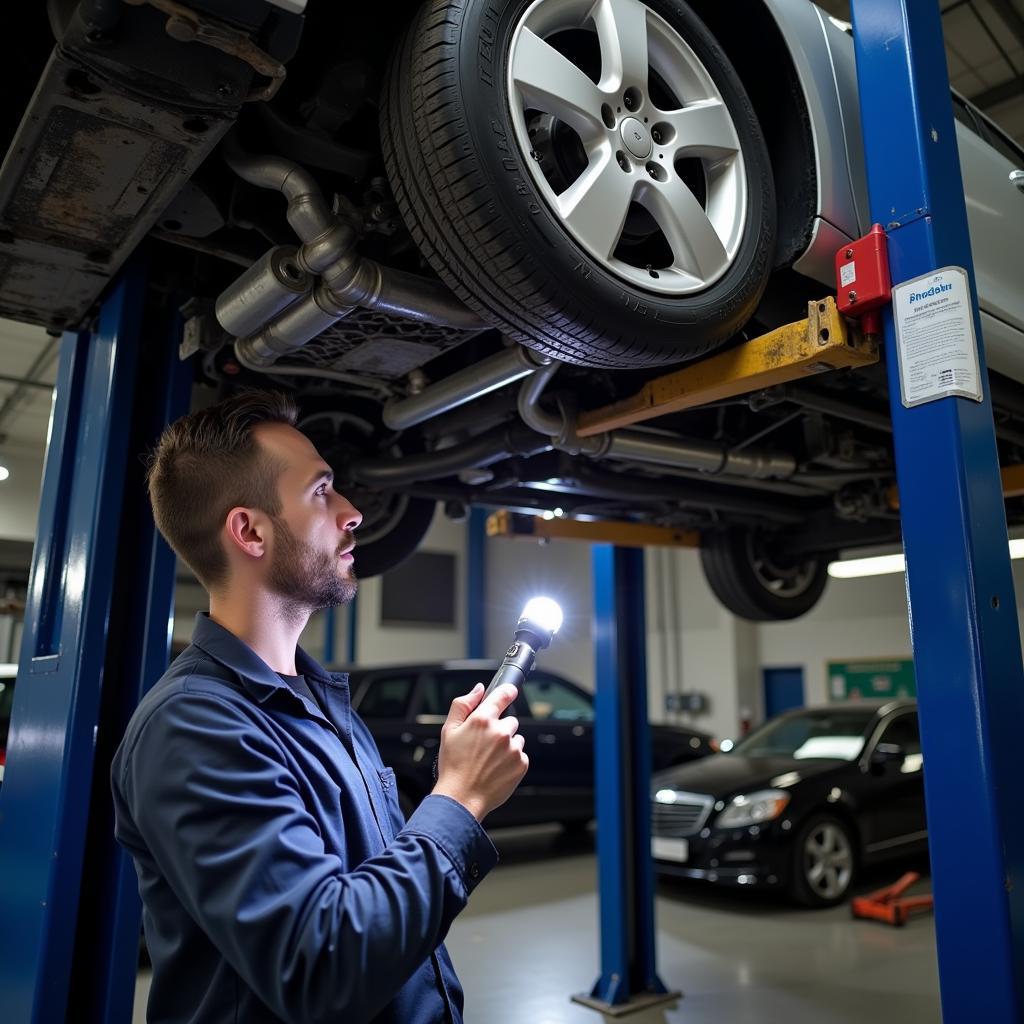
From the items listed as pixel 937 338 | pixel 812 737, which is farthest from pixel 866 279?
pixel 812 737

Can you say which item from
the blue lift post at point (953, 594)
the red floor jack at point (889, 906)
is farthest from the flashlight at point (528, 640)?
the red floor jack at point (889, 906)

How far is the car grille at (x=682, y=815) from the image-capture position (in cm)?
529

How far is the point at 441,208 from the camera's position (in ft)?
4.56

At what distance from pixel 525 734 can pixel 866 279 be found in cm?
558

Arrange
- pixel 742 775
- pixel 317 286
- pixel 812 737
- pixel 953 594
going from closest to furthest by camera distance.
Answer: pixel 953 594, pixel 317 286, pixel 742 775, pixel 812 737

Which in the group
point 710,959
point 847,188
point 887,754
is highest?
point 847,188

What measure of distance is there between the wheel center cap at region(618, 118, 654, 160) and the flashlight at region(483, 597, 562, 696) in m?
0.84

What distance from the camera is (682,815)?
5.42m

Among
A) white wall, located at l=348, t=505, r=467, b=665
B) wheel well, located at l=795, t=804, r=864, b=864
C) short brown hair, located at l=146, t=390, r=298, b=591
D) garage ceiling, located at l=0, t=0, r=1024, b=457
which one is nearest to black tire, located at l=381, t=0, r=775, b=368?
short brown hair, located at l=146, t=390, r=298, b=591

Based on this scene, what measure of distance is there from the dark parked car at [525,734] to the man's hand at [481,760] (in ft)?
14.4

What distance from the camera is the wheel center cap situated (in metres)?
1.56

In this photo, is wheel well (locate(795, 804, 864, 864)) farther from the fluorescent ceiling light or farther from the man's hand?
the man's hand

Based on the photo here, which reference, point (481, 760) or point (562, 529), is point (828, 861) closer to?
point (562, 529)

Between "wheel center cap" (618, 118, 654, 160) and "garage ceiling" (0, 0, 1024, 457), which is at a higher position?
"garage ceiling" (0, 0, 1024, 457)
